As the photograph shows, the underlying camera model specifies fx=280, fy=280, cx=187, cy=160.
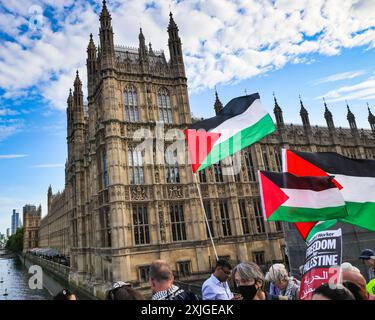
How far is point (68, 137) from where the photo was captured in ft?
148

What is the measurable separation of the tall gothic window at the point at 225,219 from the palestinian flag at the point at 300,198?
756 inches

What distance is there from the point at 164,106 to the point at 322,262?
967 inches

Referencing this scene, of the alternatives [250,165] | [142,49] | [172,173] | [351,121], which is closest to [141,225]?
[172,173]

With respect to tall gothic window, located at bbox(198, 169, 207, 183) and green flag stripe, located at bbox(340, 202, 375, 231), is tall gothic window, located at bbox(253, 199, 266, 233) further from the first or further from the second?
green flag stripe, located at bbox(340, 202, 375, 231)

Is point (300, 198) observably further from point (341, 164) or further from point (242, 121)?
point (242, 121)

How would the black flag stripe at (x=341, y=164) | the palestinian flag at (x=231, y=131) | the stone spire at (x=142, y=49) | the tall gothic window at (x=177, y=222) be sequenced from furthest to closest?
the stone spire at (x=142, y=49)
the tall gothic window at (x=177, y=222)
the palestinian flag at (x=231, y=131)
the black flag stripe at (x=341, y=164)

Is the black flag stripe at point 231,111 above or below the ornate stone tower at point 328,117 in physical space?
below

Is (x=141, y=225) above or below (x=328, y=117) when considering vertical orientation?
below

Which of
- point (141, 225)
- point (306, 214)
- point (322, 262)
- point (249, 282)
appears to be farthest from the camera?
point (141, 225)

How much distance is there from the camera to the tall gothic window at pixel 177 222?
24.3 metres

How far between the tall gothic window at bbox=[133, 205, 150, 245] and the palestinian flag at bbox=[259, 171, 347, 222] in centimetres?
1707

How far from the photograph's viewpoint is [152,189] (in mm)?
24297

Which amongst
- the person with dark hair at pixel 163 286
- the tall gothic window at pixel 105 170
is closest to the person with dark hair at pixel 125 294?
the person with dark hair at pixel 163 286

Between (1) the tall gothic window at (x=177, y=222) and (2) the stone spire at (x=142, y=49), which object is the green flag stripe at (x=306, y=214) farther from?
(2) the stone spire at (x=142, y=49)
